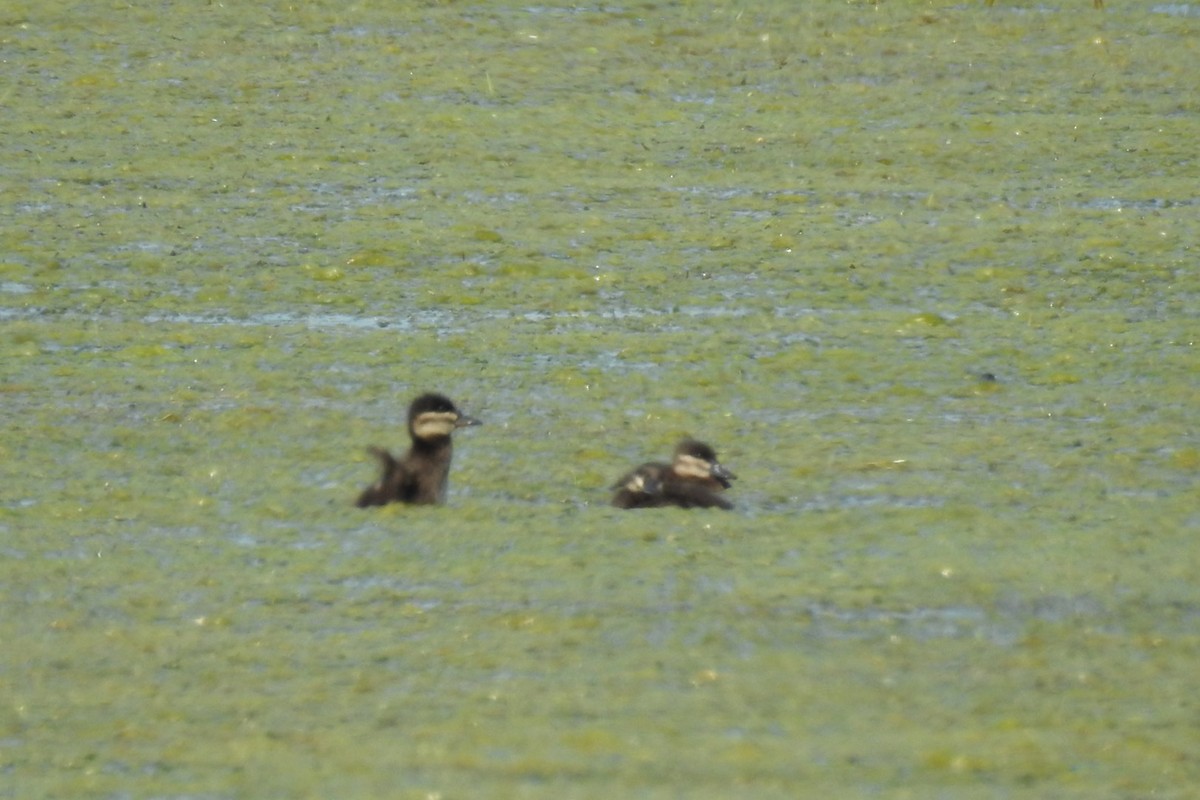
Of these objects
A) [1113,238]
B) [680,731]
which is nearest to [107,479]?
[680,731]

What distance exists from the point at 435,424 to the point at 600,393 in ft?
2.68

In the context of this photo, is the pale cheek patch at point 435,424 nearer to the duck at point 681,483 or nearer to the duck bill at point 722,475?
the duck at point 681,483

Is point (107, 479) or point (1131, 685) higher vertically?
point (1131, 685)

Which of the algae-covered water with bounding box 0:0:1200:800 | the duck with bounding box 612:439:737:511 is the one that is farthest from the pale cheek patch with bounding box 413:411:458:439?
the duck with bounding box 612:439:737:511

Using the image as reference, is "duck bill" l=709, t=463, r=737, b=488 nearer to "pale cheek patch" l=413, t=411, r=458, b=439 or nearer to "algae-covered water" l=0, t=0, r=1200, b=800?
"algae-covered water" l=0, t=0, r=1200, b=800

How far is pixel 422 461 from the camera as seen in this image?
608cm

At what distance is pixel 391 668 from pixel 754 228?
444 cm

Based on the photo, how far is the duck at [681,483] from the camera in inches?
230

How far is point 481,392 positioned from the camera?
23.6 feet

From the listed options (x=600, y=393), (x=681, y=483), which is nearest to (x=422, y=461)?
(x=681, y=483)

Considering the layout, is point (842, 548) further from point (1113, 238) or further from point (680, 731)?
point (1113, 238)

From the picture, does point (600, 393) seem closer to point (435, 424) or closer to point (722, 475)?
point (435, 424)

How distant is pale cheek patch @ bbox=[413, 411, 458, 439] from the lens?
6379mm

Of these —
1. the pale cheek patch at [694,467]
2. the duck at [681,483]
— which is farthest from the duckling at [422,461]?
the pale cheek patch at [694,467]
